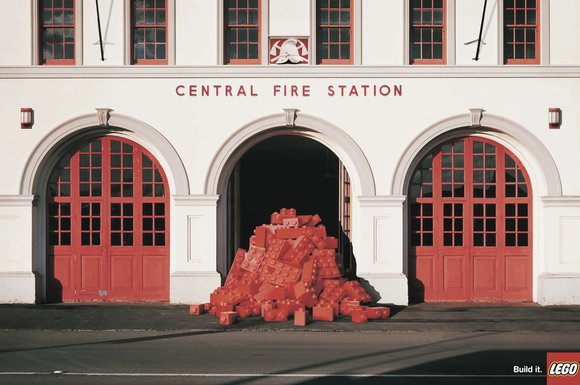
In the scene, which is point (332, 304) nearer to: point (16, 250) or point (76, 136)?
point (76, 136)

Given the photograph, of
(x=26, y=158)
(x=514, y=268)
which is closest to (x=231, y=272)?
(x=26, y=158)

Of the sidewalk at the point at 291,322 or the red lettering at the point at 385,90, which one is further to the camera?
the red lettering at the point at 385,90

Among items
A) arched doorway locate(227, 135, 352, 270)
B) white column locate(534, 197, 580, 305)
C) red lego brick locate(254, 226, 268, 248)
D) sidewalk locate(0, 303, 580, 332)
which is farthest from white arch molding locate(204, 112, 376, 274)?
arched doorway locate(227, 135, 352, 270)

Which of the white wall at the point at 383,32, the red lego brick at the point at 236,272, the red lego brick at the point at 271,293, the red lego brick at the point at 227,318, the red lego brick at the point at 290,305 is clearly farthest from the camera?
the white wall at the point at 383,32

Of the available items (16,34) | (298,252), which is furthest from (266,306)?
(16,34)

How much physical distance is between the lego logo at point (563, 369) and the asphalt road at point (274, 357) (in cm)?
18

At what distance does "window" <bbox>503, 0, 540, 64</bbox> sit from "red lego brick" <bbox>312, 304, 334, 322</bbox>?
267 inches

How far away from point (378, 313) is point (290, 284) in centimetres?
178

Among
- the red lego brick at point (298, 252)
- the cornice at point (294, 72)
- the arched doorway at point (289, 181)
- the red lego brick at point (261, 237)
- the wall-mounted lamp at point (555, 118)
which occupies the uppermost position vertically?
the cornice at point (294, 72)

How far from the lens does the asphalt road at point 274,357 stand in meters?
9.77

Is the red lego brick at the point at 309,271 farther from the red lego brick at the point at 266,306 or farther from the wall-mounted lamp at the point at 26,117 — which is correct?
the wall-mounted lamp at the point at 26,117

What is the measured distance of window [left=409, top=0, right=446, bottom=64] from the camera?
54.3 feet

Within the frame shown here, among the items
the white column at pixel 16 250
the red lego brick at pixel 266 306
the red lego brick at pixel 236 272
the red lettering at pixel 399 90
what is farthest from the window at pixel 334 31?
the white column at pixel 16 250

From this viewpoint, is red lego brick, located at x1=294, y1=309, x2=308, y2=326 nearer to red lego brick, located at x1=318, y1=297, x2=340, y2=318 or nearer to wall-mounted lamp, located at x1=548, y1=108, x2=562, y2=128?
red lego brick, located at x1=318, y1=297, x2=340, y2=318
